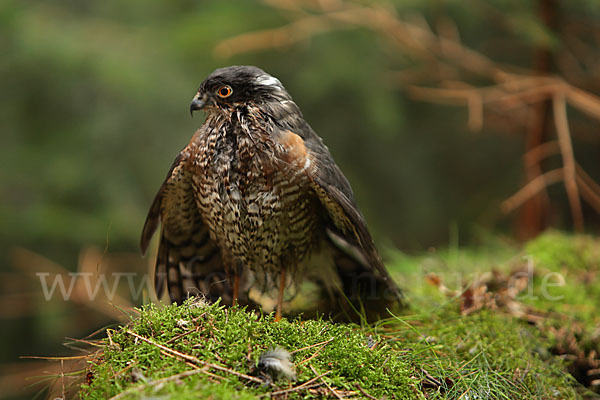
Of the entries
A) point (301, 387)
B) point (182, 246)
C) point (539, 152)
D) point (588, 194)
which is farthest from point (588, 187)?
point (301, 387)

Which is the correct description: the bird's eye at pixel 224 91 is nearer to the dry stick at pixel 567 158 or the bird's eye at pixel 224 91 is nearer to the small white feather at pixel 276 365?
the small white feather at pixel 276 365

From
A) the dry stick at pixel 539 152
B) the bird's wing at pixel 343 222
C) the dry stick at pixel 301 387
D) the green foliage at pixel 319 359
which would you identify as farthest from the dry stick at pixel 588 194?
the dry stick at pixel 301 387

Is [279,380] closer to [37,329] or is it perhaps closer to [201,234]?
[201,234]

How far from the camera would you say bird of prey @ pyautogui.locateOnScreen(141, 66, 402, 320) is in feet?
7.89

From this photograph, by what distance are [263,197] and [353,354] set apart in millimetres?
834

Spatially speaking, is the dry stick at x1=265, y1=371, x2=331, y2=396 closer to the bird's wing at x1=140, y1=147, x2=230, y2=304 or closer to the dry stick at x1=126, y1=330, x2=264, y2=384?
the dry stick at x1=126, y1=330, x2=264, y2=384

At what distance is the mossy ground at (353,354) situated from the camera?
1.76 meters

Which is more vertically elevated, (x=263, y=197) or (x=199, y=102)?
(x=199, y=102)

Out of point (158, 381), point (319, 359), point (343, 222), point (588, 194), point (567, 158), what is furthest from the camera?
point (588, 194)

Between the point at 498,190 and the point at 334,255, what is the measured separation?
5117 millimetres

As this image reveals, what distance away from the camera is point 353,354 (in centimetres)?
201

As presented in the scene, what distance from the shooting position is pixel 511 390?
2.19 metres

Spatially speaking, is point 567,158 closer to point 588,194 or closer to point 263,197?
point 588,194

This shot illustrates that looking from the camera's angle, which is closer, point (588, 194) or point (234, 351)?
point (234, 351)
